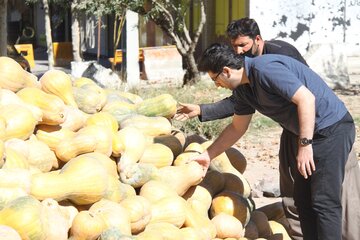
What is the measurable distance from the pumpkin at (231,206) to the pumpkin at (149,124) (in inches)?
22.2

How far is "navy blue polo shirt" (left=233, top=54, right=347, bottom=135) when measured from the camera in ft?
12.7

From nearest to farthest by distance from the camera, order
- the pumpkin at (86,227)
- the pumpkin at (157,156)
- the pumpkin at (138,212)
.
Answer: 1. the pumpkin at (86,227)
2. the pumpkin at (138,212)
3. the pumpkin at (157,156)

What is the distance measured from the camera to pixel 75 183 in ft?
11.3

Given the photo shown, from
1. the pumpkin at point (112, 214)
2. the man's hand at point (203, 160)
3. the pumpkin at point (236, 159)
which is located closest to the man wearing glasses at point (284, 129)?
the pumpkin at point (236, 159)

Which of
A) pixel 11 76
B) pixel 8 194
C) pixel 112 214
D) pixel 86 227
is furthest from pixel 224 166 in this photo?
Answer: pixel 8 194

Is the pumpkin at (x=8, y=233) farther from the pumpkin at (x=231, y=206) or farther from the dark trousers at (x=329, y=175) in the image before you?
the dark trousers at (x=329, y=175)

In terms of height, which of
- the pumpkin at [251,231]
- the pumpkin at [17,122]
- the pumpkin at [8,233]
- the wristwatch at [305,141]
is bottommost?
the pumpkin at [251,231]

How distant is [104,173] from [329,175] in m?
1.40

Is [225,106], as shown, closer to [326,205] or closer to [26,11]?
[326,205]

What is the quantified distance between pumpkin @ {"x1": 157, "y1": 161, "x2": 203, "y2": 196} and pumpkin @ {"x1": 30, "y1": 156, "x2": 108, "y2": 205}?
0.60 m

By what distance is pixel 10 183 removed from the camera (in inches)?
127

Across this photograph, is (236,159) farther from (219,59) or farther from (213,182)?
(219,59)

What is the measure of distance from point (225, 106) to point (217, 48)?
1.00 m

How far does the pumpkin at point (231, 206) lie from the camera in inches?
169
